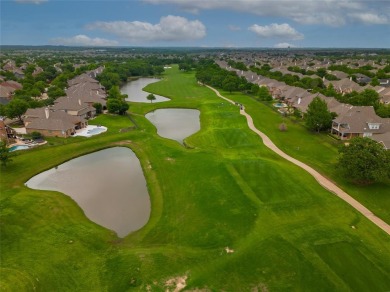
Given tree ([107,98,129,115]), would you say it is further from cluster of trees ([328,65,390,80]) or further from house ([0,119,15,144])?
cluster of trees ([328,65,390,80])

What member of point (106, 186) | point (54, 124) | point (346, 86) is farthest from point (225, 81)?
point (106, 186)

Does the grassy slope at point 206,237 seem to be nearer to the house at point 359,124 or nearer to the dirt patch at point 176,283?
the dirt patch at point 176,283

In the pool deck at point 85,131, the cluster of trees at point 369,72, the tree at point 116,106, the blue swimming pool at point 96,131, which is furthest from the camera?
the cluster of trees at point 369,72

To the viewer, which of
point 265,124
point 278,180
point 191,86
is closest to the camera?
point 278,180

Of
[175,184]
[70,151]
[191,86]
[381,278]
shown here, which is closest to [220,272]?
[381,278]

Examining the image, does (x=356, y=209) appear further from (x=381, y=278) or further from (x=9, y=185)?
(x=9, y=185)

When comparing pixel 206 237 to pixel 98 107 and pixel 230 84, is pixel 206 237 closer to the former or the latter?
pixel 98 107

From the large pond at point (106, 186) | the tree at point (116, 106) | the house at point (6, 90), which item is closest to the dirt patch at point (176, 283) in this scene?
the large pond at point (106, 186)
